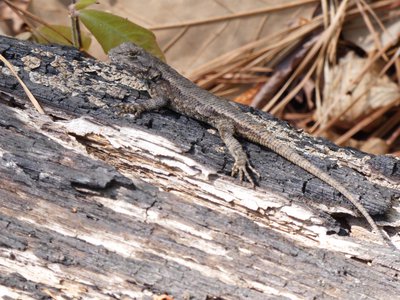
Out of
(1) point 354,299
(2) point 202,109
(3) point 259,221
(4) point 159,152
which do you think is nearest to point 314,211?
(3) point 259,221

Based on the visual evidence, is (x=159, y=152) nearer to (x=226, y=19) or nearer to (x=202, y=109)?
(x=202, y=109)

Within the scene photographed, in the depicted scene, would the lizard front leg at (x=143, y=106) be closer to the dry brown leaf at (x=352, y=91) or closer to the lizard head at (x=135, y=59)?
the lizard head at (x=135, y=59)

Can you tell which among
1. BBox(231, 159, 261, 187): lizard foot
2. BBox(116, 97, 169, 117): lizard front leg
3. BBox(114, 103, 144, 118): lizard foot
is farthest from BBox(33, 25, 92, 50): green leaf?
A: BBox(231, 159, 261, 187): lizard foot

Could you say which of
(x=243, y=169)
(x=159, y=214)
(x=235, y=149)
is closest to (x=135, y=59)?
(x=235, y=149)

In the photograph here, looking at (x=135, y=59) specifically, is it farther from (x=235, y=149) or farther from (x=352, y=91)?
(x=352, y=91)

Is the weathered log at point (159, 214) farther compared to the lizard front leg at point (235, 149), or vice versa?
the lizard front leg at point (235, 149)

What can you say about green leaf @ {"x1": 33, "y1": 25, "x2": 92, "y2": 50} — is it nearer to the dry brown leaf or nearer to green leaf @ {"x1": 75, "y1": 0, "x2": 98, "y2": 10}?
green leaf @ {"x1": 75, "y1": 0, "x2": 98, "y2": 10}

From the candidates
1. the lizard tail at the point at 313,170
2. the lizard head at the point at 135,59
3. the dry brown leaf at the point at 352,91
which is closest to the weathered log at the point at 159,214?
the lizard tail at the point at 313,170
